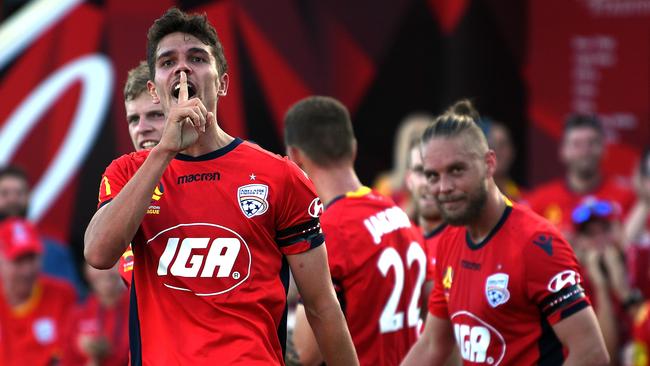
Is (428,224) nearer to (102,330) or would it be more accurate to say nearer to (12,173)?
(102,330)

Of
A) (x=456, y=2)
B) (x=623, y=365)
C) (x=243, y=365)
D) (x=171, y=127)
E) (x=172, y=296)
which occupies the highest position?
(x=456, y=2)

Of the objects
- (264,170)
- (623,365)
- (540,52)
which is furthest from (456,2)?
(264,170)

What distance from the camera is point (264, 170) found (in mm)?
4141

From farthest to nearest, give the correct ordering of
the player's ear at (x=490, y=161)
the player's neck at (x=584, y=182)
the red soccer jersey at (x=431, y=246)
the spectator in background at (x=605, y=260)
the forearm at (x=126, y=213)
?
the player's neck at (x=584, y=182), the spectator in background at (x=605, y=260), the red soccer jersey at (x=431, y=246), the player's ear at (x=490, y=161), the forearm at (x=126, y=213)

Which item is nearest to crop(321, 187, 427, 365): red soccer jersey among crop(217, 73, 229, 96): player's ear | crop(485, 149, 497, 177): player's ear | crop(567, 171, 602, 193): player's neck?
crop(485, 149, 497, 177): player's ear

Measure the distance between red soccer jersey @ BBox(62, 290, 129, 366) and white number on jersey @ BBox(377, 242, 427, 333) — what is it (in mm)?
3287

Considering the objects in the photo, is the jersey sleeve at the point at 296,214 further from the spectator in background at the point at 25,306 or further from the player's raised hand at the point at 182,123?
the spectator in background at the point at 25,306

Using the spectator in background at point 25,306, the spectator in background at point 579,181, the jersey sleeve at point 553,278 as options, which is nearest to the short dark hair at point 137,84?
the jersey sleeve at point 553,278

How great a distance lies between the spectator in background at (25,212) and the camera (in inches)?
365

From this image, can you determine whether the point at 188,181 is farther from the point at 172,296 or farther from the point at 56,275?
the point at 56,275

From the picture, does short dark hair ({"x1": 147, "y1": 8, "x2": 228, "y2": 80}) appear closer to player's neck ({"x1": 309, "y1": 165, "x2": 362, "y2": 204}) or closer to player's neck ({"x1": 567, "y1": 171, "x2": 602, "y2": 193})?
player's neck ({"x1": 309, "y1": 165, "x2": 362, "y2": 204})

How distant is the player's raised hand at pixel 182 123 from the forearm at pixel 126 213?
43 millimetres

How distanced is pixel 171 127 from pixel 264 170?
15.9 inches

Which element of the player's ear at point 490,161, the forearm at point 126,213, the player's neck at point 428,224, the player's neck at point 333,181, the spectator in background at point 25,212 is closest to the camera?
the forearm at point 126,213
